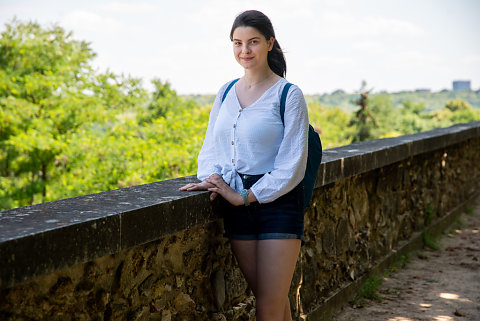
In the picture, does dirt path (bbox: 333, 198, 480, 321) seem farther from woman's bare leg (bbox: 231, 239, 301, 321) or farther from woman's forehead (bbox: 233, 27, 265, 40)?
woman's forehead (bbox: 233, 27, 265, 40)

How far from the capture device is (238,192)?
2.54m

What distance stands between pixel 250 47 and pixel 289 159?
571 mm

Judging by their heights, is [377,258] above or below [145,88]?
below

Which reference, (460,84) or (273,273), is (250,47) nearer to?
(273,273)

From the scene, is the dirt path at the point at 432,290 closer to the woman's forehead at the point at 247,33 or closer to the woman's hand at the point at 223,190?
the woman's hand at the point at 223,190

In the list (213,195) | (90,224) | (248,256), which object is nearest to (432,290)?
(248,256)

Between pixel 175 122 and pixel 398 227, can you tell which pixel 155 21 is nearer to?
pixel 175 122

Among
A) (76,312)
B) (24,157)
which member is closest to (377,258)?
(76,312)

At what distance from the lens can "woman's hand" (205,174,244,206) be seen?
8.16 feet

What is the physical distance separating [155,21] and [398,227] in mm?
98983

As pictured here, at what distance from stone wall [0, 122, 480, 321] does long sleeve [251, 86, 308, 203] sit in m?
0.36

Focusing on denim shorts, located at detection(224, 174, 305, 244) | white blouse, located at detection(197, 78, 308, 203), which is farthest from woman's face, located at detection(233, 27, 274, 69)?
denim shorts, located at detection(224, 174, 305, 244)

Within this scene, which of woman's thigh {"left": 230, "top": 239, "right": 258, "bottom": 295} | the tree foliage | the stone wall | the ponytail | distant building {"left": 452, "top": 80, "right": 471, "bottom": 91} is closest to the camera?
the stone wall

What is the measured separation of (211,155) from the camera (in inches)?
108
